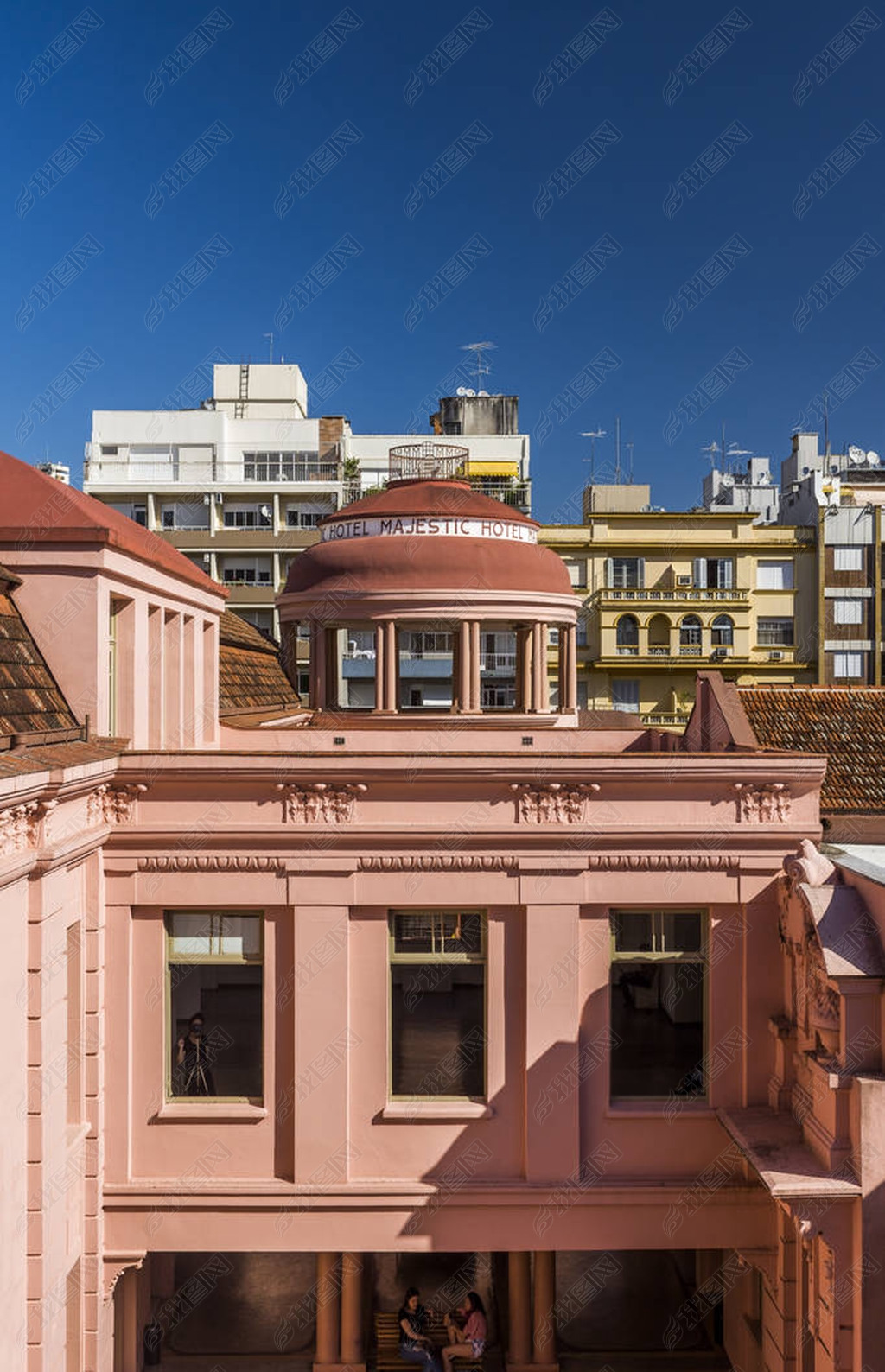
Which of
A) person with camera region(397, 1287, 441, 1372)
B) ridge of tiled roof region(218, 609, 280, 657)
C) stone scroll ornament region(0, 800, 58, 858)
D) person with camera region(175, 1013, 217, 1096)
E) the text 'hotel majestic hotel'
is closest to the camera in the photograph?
stone scroll ornament region(0, 800, 58, 858)

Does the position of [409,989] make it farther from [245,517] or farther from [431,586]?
[245,517]

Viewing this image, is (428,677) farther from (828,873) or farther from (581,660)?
(828,873)

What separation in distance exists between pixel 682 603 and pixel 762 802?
50.8m

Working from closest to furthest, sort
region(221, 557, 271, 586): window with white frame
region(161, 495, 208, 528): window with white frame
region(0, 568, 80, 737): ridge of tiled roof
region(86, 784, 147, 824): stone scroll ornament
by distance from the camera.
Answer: region(0, 568, 80, 737): ridge of tiled roof < region(86, 784, 147, 824): stone scroll ornament < region(221, 557, 271, 586): window with white frame < region(161, 495, 208, 528): window with white frame

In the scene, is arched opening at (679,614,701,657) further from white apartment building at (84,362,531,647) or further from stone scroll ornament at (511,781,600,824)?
stone scroll ornament at (511,781,600,824)

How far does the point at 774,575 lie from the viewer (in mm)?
67125

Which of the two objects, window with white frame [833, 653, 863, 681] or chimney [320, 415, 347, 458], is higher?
chimney [320, 415, 347, 458]

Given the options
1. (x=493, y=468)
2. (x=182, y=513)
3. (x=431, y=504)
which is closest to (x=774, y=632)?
(x=493, y=468)

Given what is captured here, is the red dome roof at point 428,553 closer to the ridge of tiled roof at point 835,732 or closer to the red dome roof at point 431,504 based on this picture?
the red dome roof at point 431,504

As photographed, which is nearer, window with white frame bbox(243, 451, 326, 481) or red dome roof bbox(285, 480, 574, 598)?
red dome roof bbox(285, 480, 574, 598)

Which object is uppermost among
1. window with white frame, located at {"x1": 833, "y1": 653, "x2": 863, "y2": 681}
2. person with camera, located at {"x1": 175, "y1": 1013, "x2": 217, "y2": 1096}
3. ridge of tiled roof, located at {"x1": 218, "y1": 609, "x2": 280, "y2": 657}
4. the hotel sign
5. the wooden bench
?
the hotel sign

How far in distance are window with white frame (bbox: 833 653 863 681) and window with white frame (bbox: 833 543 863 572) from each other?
4.78 meters

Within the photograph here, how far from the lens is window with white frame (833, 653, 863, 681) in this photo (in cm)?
6669

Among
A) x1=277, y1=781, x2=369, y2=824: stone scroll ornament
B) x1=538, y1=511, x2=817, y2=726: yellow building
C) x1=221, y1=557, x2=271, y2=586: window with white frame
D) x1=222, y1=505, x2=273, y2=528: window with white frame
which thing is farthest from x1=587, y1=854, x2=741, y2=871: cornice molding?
x1=222, y1=505, x2=273, y2=528: window with white frame
